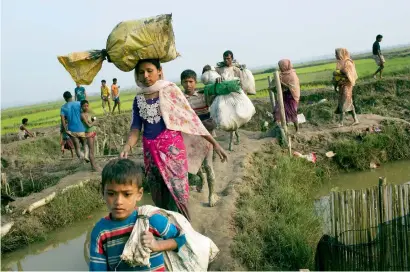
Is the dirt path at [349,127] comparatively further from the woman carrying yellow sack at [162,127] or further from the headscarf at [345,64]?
the woman carrying yellow sack at [162,127]

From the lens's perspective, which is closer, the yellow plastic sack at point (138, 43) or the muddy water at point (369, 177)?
the yellow plastic sack at point (138, 43)

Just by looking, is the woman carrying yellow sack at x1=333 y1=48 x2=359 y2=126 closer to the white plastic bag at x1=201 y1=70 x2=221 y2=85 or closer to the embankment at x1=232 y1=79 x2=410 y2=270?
the embankment at x1=232 y1=79 x2=410 y2=270

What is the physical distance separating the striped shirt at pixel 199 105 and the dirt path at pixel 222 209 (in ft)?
3.54

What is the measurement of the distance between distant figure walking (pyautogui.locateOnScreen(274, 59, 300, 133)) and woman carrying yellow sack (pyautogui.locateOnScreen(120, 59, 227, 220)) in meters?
4.97

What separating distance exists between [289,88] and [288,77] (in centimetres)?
22

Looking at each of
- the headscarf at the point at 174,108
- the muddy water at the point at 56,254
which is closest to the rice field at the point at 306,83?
the muddy water at the point at 56,254

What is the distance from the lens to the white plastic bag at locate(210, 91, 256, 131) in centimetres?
607

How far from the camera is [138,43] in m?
3.20

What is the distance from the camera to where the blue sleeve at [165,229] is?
2.01m

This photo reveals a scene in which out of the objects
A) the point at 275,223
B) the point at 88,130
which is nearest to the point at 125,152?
the point at 275,223

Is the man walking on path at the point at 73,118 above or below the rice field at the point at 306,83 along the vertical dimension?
above

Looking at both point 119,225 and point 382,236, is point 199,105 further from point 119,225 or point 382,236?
point 119,225

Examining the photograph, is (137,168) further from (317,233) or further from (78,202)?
(78,202)

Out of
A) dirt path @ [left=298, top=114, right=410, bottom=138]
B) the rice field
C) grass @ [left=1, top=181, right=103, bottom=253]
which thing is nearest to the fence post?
grass @ [left=1, top=181, right=103, bottom=253]
